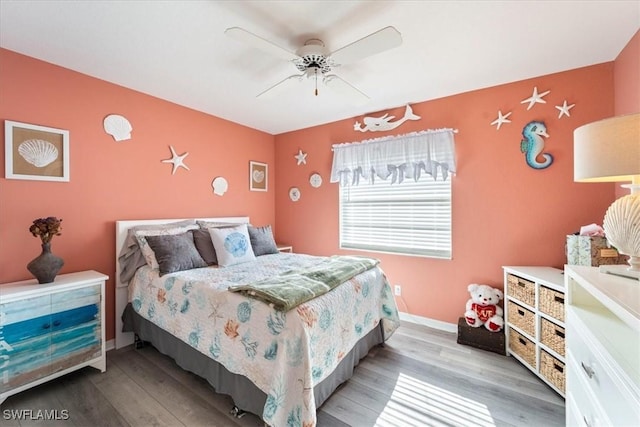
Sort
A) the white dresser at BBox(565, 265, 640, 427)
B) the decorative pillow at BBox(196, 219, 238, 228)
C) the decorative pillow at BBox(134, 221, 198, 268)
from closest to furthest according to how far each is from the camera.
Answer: the white dresser at BBox(565, 265, 640, 427) → the decorative pillow at BBox(134, 221, 198, 268) → the decorative pillow at BBox(196, 219, 238, 228)

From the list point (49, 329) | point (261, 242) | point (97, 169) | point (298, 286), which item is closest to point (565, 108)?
point (298, 286)

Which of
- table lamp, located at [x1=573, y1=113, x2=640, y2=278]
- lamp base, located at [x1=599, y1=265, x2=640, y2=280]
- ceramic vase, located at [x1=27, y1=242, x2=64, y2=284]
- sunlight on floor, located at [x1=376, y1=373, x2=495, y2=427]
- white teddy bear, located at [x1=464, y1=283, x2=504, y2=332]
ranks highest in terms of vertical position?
table lamp, located at [x1=573, y1=113, x2=640, y2=278]

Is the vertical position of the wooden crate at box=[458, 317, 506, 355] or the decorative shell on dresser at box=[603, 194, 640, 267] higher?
the decorative shell on dresser at box=[603, 194, 640, 267]

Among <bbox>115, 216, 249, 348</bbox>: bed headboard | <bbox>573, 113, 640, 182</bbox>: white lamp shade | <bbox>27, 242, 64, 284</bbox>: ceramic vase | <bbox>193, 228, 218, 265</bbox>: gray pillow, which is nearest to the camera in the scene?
<bbox>573, 113, 640, 182</bbox>: white lamp shade

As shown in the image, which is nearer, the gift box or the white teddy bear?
the gift box

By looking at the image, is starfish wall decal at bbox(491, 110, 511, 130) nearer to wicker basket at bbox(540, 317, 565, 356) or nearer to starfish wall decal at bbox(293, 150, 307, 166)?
wicker basket at bbox(540, 317, 565, 356)

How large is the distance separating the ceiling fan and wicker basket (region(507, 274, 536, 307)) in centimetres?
201

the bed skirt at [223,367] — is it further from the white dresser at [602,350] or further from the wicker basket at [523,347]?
the white dresser at [602,350]

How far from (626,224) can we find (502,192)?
156 centimetres

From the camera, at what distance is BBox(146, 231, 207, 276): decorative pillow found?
7.34ft

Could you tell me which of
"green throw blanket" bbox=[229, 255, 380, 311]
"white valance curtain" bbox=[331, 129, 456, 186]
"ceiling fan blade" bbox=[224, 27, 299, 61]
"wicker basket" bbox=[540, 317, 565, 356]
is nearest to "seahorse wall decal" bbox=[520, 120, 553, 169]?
"white valance curtain" bbox=[331, 129, 456, 186]

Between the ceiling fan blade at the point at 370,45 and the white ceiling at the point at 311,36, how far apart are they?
197 millimetres

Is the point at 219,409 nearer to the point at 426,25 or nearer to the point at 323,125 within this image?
the point at 426,25

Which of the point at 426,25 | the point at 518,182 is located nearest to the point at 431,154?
the point at 518,182
